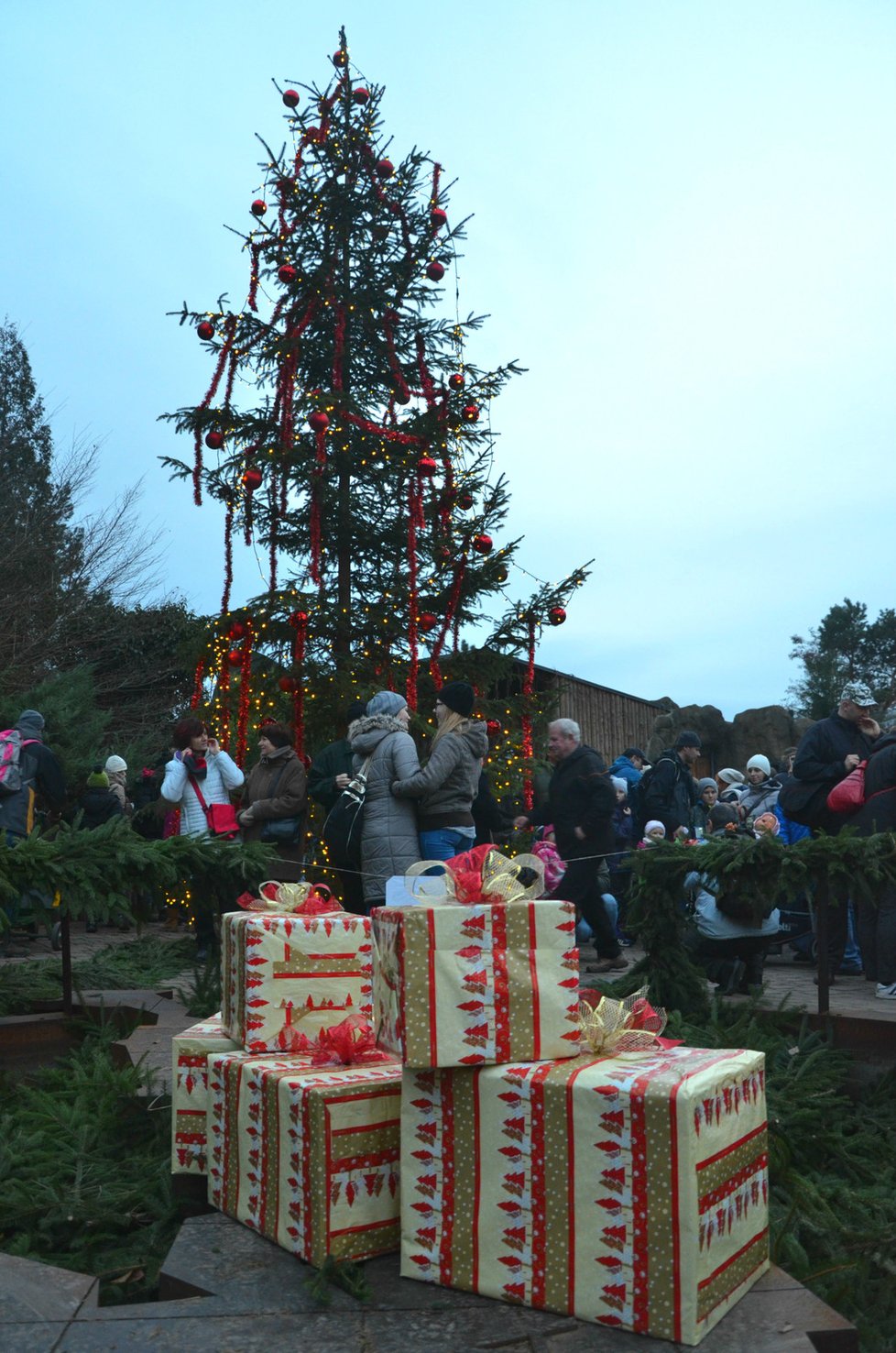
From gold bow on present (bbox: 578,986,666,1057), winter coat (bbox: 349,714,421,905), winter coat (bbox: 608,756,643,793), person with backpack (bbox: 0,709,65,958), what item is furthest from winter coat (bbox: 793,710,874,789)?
person with backpack (bbox: 0,709,65,958)

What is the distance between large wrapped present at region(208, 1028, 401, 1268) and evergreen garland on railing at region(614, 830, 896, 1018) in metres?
2.71

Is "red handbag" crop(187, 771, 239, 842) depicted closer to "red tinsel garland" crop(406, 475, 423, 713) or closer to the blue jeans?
the blue jeans

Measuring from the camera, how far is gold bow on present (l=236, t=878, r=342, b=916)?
466cm

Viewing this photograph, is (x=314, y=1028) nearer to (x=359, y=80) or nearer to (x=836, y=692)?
(x=359, y=80)

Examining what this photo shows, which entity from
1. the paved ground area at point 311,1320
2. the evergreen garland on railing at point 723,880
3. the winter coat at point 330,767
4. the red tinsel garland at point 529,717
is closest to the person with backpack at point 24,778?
the winter coat at point 330,767

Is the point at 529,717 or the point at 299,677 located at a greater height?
the point at 299,677

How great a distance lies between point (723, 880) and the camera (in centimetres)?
609

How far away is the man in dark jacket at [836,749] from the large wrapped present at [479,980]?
505 cm

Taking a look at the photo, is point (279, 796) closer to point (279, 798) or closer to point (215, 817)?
point (279, 798)

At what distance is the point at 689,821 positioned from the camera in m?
11.7

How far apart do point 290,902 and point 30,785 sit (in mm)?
5821

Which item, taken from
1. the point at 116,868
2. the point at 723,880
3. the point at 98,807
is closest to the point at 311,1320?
the point at 116,868

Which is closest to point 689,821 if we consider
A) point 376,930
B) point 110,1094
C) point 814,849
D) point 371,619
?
point 371,619

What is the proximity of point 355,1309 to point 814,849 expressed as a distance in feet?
11.3
